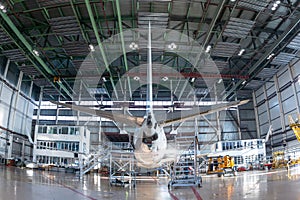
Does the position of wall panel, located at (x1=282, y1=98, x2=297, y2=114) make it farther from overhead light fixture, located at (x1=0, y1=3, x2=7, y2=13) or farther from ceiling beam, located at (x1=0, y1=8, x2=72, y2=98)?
overhead light fixture, located at (x1=0, y1=3, x2=7, y2=13)

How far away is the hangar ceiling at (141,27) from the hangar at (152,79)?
0.44 feet

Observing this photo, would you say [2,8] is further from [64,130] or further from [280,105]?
[280,105]

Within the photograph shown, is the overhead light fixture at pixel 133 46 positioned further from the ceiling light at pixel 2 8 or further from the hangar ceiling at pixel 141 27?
the ceiling light at pixel 2 8

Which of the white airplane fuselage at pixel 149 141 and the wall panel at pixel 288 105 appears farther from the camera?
the wall panel at pixel 288 105

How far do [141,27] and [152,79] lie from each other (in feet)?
44.2

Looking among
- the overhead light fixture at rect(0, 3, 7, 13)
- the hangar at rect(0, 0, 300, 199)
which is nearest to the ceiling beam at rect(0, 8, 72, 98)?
the hangar at rect(0, 0, 300, 199)

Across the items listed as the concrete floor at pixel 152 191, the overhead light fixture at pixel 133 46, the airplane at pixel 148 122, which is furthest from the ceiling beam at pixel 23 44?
the airplane at pixel 148 122

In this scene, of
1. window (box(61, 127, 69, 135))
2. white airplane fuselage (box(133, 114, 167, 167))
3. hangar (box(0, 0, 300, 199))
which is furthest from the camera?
window (box(61, 127, 69, 135))

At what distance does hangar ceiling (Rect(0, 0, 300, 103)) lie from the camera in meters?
22.2

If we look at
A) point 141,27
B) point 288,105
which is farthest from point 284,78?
point 141,27

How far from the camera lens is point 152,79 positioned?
37188mm

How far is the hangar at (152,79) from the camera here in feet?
54.5

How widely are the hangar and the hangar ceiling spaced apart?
13 centimetres

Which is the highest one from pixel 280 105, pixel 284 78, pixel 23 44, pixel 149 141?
pixel 23 44
